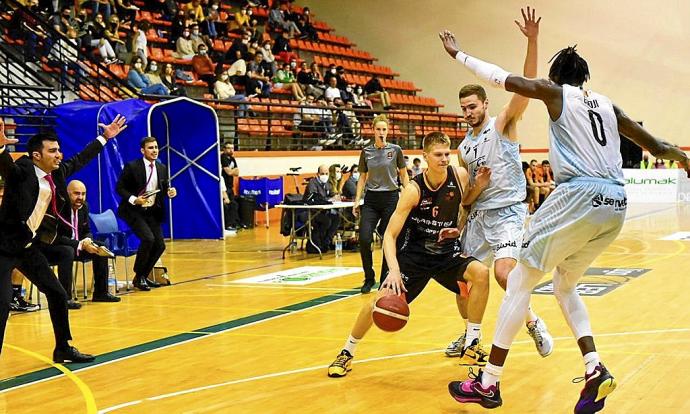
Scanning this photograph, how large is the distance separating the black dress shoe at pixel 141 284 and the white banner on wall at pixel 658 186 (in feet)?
59.6

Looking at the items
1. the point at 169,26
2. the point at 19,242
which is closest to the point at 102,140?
the point at 19,242

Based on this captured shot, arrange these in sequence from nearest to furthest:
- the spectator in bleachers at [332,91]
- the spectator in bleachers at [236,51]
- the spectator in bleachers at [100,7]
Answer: the spectator in bleachers at [100,7]
the spectator in bleachers at [236,51]
the spectator in bleachers at [332,91]

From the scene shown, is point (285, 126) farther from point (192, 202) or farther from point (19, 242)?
point (19, 242)

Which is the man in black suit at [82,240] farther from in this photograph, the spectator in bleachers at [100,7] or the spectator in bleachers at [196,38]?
the spectator in bleachers at [196,38]

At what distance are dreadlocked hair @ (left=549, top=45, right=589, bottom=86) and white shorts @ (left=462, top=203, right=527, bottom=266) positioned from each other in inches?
59.1

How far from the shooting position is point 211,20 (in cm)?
2558

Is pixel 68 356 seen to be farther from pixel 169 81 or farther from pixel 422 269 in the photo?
pixel 169 81

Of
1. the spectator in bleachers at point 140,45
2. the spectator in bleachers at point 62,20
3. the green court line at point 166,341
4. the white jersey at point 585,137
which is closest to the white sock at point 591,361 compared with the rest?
the white jersey at point 585,137

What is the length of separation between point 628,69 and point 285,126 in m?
12.8

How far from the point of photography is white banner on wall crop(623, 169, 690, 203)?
25388 mm

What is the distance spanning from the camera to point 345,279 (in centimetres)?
1134

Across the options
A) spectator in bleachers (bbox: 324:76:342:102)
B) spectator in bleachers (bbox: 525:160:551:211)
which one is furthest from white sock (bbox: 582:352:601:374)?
spectator in bleachers (bbox: 324:76:342:102)

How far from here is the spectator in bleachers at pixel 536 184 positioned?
23.2 meters

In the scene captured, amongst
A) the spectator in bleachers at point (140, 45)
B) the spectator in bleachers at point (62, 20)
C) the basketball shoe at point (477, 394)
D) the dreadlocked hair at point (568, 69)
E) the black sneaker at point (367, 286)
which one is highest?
the spectator in bleachers at point (62, 20)
